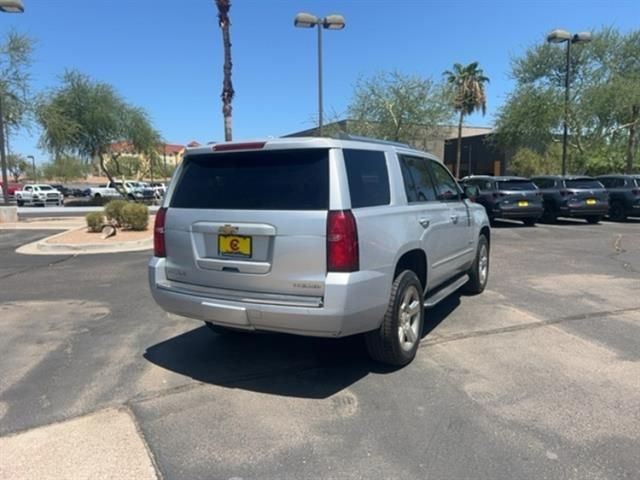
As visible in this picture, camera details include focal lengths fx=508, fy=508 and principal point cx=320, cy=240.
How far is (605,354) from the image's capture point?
15.1 feet

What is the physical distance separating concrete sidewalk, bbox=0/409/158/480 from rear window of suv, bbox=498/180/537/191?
1491cm

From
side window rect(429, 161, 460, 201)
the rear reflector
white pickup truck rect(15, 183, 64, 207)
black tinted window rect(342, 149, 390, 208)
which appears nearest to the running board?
side window rect(429, 161, 460, 201)

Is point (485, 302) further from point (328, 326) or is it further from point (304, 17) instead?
point (304, 17)

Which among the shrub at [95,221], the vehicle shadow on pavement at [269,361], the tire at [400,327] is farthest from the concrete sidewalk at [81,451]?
the shrub at [95,221]

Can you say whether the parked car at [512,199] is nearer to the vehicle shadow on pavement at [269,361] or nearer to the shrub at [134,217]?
the shrub at [134,217]

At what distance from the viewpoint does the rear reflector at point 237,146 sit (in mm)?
3910

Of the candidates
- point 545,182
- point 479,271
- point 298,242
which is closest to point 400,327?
point 298,242

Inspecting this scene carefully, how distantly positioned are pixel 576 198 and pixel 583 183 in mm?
822

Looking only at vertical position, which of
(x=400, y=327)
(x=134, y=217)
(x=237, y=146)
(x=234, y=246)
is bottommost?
(x=400, y=327)

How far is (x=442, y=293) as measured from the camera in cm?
526

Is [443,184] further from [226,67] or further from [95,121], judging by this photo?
[95,121]

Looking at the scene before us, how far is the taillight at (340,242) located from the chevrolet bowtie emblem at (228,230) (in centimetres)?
75

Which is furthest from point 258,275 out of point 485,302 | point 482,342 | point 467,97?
point 467,97

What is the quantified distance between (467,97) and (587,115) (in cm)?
1388
